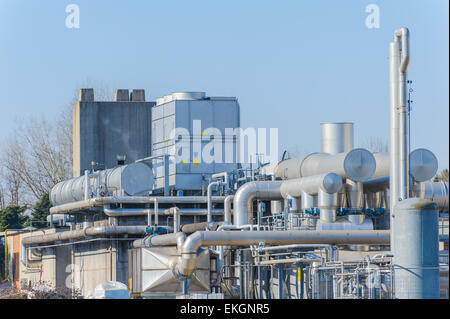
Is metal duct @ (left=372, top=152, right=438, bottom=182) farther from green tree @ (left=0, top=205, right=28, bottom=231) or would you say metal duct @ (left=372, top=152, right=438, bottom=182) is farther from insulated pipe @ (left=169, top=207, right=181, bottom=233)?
green tree @ (left=0, top=205, right=28, bottom=231)

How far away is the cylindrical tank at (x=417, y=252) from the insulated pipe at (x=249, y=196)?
1162cm

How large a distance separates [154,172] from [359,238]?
13071 mm

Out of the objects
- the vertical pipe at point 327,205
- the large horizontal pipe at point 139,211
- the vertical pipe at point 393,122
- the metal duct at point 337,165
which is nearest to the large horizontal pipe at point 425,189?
the metal duct at point 337,165

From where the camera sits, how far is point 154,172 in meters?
40.8

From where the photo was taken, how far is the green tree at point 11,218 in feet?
172

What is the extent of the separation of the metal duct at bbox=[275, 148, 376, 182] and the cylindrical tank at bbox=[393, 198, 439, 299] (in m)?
8.64

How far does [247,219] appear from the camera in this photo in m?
33.5

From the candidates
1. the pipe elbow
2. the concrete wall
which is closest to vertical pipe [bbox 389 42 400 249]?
the pipe elbow

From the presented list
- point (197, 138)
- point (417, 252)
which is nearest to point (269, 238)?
point (417, 252)

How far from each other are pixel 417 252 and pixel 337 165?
10028 millimetres

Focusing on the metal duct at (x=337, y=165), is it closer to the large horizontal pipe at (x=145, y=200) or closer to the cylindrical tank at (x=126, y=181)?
the large horizontal pipe at (x=145, y=200)

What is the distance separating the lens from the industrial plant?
986 inches
